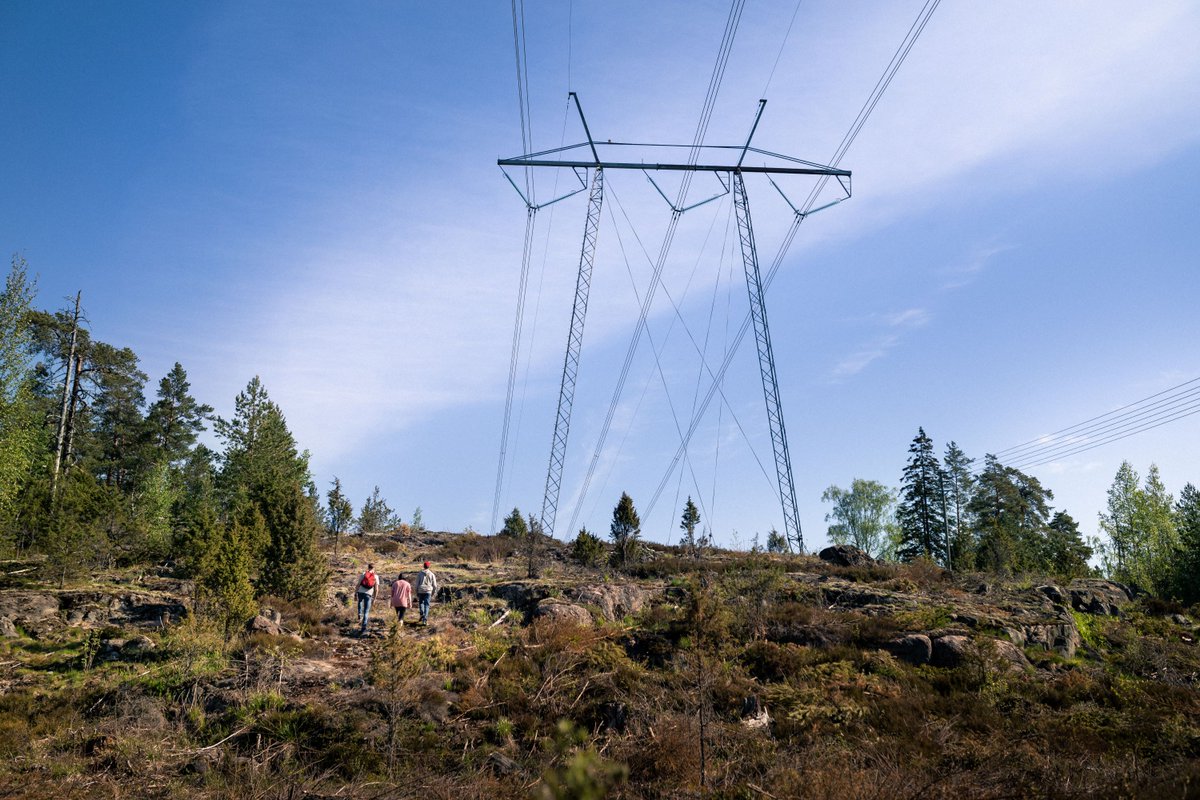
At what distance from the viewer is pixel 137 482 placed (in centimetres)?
4616

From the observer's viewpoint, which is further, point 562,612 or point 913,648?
point 562,612

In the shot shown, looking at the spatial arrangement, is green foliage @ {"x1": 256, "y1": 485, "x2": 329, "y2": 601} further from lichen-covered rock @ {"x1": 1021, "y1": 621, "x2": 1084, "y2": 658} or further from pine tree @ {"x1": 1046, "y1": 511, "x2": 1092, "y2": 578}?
pine tree @ {"x1": 1046, "y1": 511, "x2": 1092, "y2": 578}

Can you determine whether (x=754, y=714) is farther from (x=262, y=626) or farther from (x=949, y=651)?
(x=262, y=626)

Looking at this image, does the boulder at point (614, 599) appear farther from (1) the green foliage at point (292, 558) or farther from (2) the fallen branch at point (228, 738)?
(2) the fallen branch at point (228, 738)

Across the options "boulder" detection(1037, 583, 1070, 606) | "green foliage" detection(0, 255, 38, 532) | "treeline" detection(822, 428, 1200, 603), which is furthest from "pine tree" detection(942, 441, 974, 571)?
"green foliage" detection(0, 255, 38, 532)

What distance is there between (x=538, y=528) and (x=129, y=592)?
49.9 ft

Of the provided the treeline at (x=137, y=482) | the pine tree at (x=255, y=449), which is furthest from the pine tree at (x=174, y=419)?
the pine tree at (x=255, y=449)

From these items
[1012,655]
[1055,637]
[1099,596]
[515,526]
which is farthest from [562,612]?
[515,526]

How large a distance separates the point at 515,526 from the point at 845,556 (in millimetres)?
23490

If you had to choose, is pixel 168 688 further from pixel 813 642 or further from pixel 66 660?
pixel 813 642

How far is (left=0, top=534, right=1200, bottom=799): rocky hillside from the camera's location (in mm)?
10516

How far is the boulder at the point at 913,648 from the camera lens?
1586 cm

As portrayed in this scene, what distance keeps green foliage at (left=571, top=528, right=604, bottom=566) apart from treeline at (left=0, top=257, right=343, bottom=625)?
1171 centimetres

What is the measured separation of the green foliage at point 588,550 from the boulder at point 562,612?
9348 millimetres
